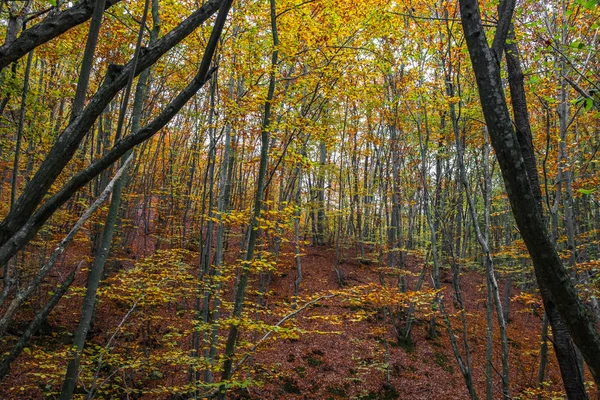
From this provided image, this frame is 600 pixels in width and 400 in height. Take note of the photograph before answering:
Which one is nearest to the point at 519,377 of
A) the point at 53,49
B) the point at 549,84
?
the point at 549,84

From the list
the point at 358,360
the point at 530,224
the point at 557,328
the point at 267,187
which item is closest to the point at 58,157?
the point at 530,224

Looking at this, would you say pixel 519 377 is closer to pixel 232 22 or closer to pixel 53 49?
pixel 232 22

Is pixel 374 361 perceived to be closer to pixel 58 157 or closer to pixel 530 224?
pixel 530 224

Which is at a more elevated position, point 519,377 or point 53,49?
point 53,49

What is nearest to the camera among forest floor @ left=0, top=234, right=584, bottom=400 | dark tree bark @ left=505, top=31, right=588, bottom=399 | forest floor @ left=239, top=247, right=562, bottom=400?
dark tree bark @ left=505, top=31, right=588, bottom=399

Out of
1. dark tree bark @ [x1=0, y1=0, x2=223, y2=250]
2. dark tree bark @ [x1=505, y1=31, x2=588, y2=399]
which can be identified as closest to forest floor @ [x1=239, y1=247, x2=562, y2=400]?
dark tree bark @ [x1=505, y1=31, x2=588, y2=399]

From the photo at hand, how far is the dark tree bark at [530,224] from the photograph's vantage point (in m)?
1.82

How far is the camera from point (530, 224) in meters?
1.85

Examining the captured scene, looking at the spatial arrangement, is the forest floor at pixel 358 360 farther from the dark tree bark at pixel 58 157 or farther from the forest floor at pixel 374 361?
the dark tree bark at pixel 58 157

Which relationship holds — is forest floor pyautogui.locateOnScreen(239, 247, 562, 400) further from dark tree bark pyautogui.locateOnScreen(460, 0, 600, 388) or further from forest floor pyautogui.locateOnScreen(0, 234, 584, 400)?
dark tree bark pyautogui.locateOnScreen(460, 0, 600, 388)

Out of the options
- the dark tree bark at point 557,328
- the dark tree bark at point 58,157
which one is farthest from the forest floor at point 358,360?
the dark tree bark at point 58,157

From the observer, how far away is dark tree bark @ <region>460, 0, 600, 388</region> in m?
1.82

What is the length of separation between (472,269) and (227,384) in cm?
2089

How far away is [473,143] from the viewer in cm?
1133
